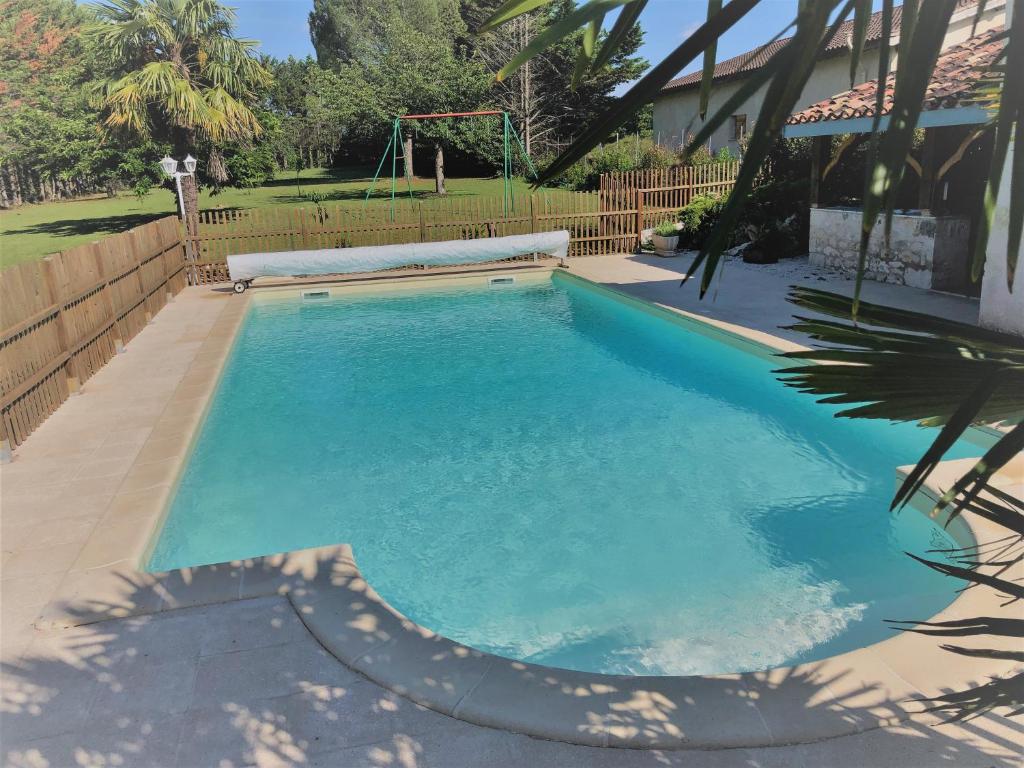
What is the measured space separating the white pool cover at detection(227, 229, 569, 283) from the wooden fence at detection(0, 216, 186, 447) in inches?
106

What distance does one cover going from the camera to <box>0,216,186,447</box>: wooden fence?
674cm

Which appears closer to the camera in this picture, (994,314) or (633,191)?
(994,314)

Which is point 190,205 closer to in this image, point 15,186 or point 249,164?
point 249,164

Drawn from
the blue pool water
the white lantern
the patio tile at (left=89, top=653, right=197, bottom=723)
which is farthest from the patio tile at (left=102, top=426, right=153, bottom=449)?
the white lantern

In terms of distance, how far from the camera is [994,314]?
9156mm

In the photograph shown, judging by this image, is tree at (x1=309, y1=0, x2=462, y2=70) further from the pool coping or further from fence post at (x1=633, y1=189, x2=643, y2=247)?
the pool coping

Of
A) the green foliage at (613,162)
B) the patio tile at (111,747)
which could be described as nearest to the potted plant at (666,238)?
the green foliage at (613,162)

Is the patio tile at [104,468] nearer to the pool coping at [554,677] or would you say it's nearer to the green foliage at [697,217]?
the pool coping at [554,677]

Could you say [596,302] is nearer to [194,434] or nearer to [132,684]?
[194,434]

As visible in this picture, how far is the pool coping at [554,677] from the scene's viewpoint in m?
3.02

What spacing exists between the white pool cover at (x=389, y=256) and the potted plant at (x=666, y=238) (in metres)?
2.18

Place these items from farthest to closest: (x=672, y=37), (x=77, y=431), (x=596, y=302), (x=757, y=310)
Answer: (x=596, y=302) → (x=757, y=310) → (x=77, y=431) → (x=672, y=37)

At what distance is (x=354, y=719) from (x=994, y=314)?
9174 mm

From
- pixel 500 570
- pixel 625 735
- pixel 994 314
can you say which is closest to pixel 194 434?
pixel 500 570
